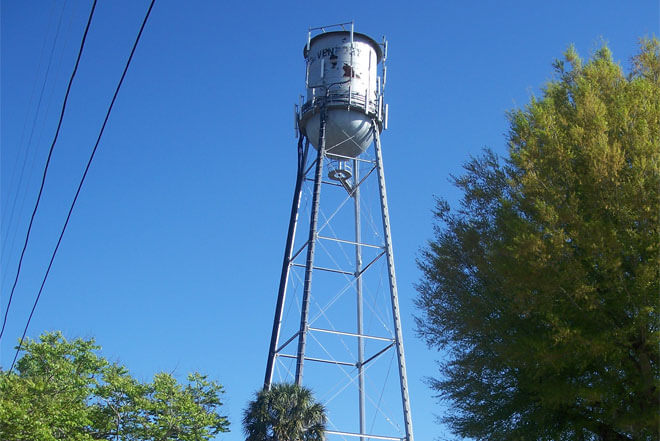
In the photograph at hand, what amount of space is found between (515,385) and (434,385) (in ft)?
6.35

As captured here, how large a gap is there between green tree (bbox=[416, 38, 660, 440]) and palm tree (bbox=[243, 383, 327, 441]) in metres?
10.1

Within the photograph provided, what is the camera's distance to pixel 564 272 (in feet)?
39.0

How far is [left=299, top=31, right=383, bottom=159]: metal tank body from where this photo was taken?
33.3m

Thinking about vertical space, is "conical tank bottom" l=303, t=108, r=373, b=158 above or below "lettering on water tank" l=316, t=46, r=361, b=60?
below

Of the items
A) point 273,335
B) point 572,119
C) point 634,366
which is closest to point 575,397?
point 634,366

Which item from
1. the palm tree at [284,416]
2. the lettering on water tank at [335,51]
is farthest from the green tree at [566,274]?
the lettering on water tank at [335,51]

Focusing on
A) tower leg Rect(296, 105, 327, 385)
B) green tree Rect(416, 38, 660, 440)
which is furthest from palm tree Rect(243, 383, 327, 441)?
green tree Rect(416, 38, 660, 440)

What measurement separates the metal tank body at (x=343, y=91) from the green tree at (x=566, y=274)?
61.2 ft

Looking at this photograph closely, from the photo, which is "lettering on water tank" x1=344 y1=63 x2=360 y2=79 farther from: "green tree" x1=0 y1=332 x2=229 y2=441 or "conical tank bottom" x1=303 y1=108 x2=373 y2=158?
"green tree" x1=0 y1=332 x2=229 y2=441

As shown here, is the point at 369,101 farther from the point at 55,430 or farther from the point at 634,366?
the point at 634,366

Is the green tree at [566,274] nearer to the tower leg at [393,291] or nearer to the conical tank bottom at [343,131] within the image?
the tower leg at [393,291]

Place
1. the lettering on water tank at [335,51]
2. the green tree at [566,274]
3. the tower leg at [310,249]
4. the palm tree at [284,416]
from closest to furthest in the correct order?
the green tree at [566,274]
the palm tree at [284,416]
the tower leg at [310,249]
the lettering on water tank at [335,51]

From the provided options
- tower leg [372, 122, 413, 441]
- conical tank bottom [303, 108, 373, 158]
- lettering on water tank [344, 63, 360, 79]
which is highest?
lettering on water tank [344, 63, 360, 79]

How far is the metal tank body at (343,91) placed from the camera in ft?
109
